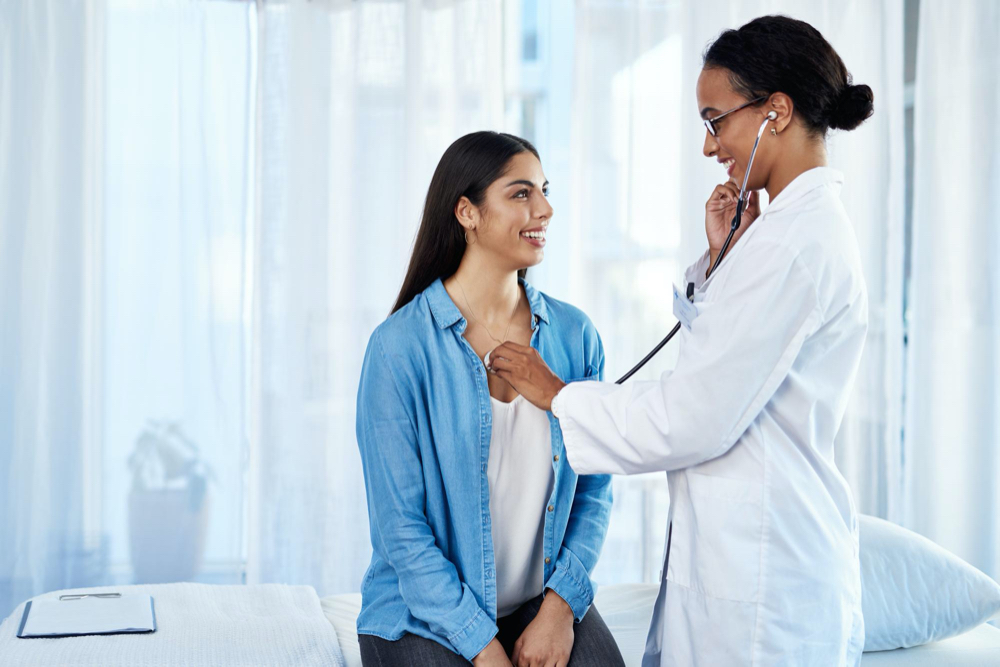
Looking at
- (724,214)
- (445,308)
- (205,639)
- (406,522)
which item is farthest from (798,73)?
(205,639)

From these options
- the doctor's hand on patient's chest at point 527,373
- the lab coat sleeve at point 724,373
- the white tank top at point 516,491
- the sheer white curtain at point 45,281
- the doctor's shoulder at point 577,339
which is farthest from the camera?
the sheer white curtain at point 45,281

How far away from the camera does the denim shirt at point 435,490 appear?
1462 mm

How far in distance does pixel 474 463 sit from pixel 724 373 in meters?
0.52

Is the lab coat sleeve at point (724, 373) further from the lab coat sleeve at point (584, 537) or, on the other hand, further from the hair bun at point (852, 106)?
the lab coat sleeve at point (584, 537)

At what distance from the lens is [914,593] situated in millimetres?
1741

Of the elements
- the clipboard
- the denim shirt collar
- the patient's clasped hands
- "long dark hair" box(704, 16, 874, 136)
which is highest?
"long dark hair" box(704, 16, 874, 136)

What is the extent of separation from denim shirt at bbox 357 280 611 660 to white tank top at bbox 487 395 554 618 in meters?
0.03

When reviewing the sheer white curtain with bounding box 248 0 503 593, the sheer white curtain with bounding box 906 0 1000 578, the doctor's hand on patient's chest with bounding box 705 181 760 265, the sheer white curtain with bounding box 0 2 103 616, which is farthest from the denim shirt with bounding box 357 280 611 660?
the sheer white curtain with bounding box 906 0 1000 578

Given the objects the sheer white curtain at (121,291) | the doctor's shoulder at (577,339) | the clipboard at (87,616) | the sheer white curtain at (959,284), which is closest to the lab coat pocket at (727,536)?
the doctor's shoulder at (577,339)

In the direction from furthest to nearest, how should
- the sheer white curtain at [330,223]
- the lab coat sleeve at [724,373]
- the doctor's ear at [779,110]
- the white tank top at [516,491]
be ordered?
the sheer white curtain at [330,223], the white tank top at [516,491], the doctor's ear at [779,110], the lab coat sleeve at [724,373]

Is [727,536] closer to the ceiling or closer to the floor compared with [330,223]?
closer to the floor

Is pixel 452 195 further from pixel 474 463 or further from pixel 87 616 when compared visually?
pixel 87 616

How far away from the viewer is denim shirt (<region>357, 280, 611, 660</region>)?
1.46 meters

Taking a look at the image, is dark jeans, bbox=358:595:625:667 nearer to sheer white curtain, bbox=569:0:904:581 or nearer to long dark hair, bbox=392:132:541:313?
long dark hair, bbox=392:132:541:313
